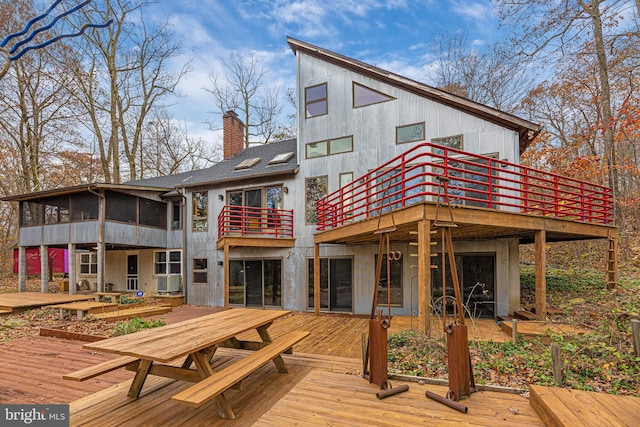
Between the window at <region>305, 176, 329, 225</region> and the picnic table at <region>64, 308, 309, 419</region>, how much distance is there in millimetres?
5883

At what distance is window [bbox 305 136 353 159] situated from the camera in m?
9.90

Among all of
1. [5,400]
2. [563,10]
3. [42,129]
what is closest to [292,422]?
[5,400]

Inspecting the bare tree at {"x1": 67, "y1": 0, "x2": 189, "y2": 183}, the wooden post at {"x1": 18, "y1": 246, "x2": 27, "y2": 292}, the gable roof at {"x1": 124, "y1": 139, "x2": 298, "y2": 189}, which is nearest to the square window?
the gable roof at {"x1": 124, "y1": 139, "x2": 298, "y2": 189}

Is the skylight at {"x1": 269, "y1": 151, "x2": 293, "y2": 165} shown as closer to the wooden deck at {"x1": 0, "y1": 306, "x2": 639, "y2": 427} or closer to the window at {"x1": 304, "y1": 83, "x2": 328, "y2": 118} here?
the window at {"x1": 304, "y1": 83, "x2": 328, "y2": 118}

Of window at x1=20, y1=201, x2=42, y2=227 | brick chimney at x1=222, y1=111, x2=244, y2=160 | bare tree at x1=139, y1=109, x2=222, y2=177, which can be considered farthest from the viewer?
bare tree at x1=139, y1=109, x2=222, y2=177

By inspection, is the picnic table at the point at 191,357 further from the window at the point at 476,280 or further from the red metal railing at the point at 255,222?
the red metal railing at the point at 255,222

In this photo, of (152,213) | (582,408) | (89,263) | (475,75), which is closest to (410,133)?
(582,408)

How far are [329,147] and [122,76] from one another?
15.4 m

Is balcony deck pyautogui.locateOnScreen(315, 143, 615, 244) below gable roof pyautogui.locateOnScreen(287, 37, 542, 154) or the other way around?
below

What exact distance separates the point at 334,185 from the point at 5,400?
8077 mm

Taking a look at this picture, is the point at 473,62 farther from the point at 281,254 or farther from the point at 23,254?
the point at 23,254

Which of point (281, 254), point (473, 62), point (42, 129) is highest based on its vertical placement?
point (473, 62)

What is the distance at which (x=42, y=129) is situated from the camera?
18.0 metres

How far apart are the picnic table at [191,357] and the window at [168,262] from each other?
8.71 meters
